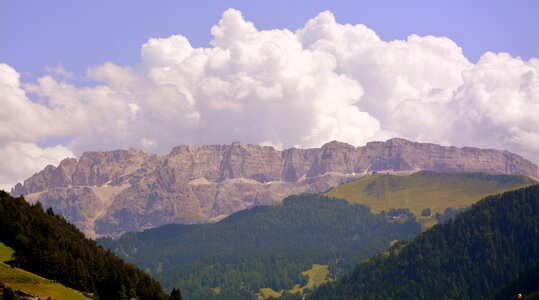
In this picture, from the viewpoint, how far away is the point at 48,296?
19138 cm

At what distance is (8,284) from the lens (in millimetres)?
193000

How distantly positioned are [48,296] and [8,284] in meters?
9.53
